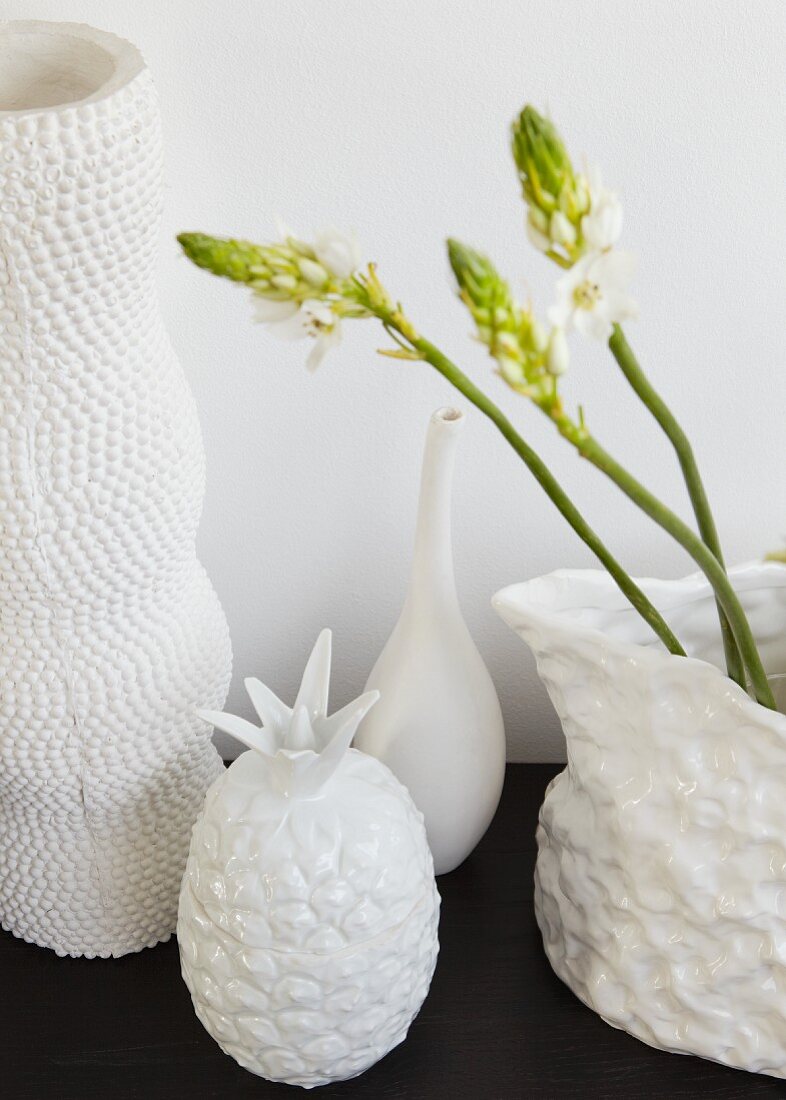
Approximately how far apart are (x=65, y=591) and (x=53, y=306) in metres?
0.15

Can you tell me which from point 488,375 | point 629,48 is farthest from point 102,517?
point 629,48

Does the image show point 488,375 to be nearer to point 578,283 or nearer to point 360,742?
point 360,742

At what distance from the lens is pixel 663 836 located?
1.99ft

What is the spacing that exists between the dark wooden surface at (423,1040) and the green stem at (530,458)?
9.4 inches

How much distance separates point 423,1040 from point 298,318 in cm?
45

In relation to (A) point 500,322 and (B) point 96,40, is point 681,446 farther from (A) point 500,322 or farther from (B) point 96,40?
(B) point 96,40

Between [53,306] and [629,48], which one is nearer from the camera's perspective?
[53,306]

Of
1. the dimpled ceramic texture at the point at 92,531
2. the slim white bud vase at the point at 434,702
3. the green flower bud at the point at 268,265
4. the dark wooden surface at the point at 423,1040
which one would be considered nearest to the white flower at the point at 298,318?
the green flower bud at the point at 268,265

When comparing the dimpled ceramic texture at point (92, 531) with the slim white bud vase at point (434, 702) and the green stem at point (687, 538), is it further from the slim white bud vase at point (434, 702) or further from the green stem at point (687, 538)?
the green stem at point (687, 538)

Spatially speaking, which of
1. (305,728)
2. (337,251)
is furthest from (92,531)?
(337,251)

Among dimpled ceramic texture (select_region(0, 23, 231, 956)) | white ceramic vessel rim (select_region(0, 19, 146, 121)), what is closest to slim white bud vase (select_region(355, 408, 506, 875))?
dimpled ceramic texture (select_region(0, 23, 231, 956))

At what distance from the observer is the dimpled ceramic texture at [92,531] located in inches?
20.9

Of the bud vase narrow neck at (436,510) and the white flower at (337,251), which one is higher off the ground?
the white flower at (337,251)

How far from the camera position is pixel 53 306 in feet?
1.79
